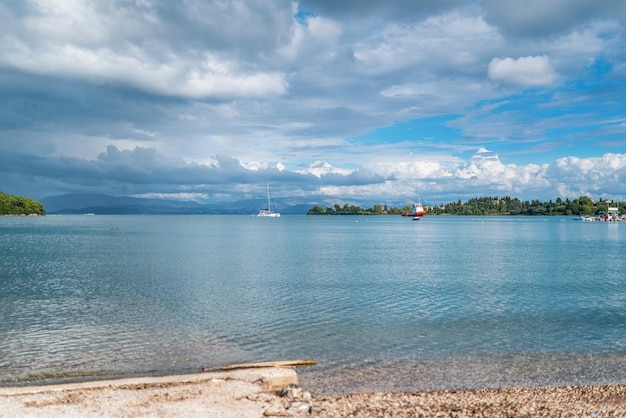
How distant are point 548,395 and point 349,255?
6423cm

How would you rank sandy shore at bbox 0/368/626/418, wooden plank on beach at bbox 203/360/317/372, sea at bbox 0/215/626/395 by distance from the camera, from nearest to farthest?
sandy shore at bbox 0/368/626/418, wooden plank on beach at bbox 203/360/317/372, sea at bbox 0/215/626/395

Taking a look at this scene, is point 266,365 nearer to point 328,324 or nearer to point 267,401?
point 267,401

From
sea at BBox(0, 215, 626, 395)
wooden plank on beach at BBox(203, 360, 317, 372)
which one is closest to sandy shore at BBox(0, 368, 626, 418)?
wooden plank on beach at BBox(203, 360, 317, 372)

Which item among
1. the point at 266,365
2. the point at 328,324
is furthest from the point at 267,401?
the point at 328,324

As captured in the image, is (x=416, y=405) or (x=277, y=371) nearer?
(x=416, y=405)

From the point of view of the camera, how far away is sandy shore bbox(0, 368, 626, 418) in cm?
1609

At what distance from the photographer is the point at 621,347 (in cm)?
2600

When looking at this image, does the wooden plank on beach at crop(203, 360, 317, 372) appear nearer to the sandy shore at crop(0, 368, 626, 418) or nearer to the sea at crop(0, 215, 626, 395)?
the sea at crop(0, 215, 626, 395)

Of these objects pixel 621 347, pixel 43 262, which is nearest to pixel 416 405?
pixel 621 347

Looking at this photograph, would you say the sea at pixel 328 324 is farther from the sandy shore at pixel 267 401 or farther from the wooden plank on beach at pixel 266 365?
the sandy shore at pixel 267 401

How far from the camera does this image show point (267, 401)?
56.4ft

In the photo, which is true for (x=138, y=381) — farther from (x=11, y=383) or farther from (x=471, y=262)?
(x=471, y=262)

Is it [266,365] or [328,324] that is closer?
[266,365]

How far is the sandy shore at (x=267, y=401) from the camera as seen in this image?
16094mm
